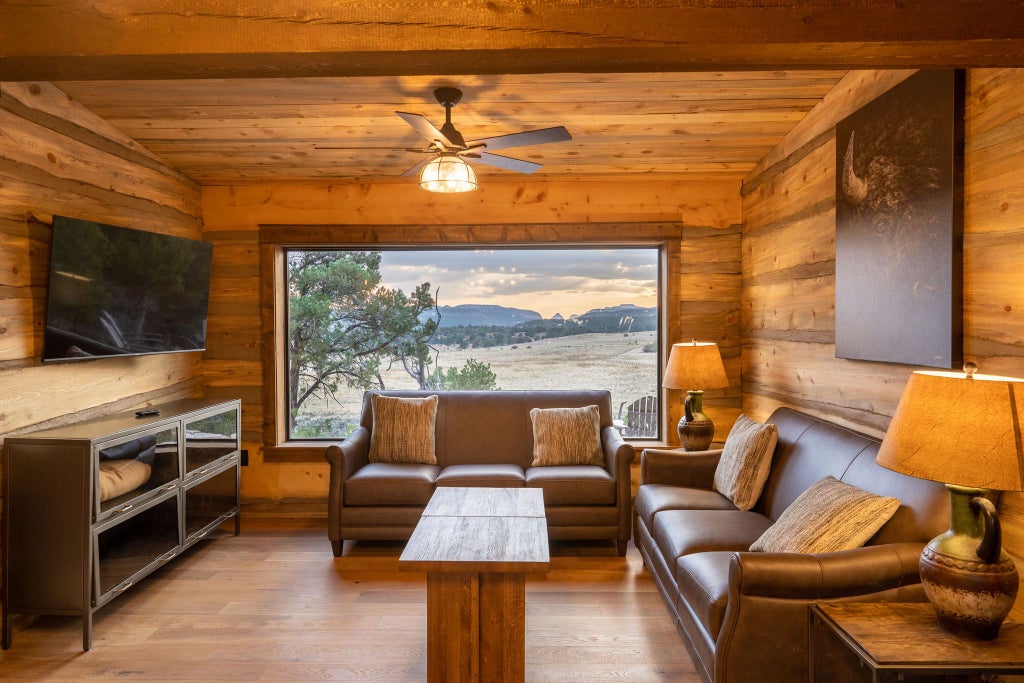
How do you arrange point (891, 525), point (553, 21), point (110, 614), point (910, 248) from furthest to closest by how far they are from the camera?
point (110, 614) < point (910, 248) < point (891, 525) < point (553, 21)

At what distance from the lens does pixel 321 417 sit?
4.97 metres

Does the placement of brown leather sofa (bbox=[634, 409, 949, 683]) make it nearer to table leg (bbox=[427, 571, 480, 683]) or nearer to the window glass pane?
table leg (bbox=[427, 571, 480, 683])

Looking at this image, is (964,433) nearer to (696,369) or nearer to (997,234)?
(997,234)

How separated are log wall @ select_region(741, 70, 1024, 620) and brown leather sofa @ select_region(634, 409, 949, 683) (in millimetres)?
267

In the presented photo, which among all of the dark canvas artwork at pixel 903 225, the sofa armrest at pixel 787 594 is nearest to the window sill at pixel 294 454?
the sofa armrest at pixel 787 594

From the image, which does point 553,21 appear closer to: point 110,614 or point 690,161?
point 690,161

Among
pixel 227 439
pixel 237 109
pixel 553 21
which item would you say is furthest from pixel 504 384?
pixel 553 21

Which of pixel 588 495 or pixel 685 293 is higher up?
pixel 685 293

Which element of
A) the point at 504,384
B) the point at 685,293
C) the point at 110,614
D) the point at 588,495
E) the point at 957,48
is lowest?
the point at 110,614

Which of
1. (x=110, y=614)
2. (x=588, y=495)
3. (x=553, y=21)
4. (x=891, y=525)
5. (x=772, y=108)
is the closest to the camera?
(x=553, y=21)

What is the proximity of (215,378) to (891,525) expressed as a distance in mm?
4446

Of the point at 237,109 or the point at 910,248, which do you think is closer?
the point at 910,248

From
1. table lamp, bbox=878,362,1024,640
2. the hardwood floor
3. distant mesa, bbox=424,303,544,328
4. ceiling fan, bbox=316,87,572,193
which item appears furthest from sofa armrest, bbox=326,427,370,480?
table lamp, bbox=878,362,1024,640

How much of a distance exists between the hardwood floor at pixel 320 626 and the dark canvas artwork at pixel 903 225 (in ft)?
5.46
